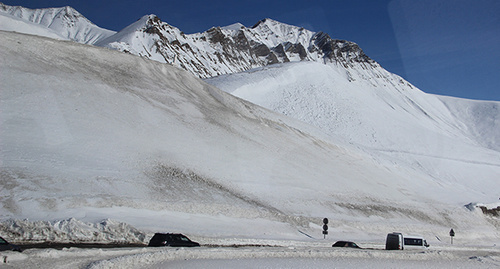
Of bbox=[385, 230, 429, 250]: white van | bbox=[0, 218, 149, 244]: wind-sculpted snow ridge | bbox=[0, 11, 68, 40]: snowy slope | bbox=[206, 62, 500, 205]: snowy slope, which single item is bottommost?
bbox=[0, 218, 149, 244]: wind-sculpted snow ridge

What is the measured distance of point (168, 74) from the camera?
46.9 metres

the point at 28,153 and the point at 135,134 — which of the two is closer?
the point at 28,153

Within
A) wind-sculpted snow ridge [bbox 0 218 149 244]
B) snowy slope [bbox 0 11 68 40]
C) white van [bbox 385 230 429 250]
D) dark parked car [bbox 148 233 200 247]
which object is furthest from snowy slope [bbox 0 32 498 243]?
snowy slope [bbox 0 11 68 40]

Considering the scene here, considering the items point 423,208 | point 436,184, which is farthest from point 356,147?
point 423,208

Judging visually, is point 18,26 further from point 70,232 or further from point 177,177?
point 70,232

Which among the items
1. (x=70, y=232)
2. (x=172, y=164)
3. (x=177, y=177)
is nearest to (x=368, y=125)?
(x=172, y=164)

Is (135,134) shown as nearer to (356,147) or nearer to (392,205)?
(392,205)

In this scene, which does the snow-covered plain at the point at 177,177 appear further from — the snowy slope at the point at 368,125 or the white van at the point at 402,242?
the snowy slope at the point at 368,125

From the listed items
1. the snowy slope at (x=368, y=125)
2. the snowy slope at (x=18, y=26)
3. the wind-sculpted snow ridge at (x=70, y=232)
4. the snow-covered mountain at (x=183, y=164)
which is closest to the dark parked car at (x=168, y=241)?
the wind-sculpted snow ridge at (x=70, y=232)

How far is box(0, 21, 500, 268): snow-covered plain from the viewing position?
52.4 ft

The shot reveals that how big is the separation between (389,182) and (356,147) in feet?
33.5

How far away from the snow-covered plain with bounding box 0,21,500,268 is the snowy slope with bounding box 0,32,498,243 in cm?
13

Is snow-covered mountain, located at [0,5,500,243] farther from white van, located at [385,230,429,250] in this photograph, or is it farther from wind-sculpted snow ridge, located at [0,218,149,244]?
white van, located at [385,230,429,250]

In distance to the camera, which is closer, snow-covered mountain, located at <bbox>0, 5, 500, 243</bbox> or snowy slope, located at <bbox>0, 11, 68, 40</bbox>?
snow-covered mountain, located at <bbox>0, 5, 500, 243</bbox>
